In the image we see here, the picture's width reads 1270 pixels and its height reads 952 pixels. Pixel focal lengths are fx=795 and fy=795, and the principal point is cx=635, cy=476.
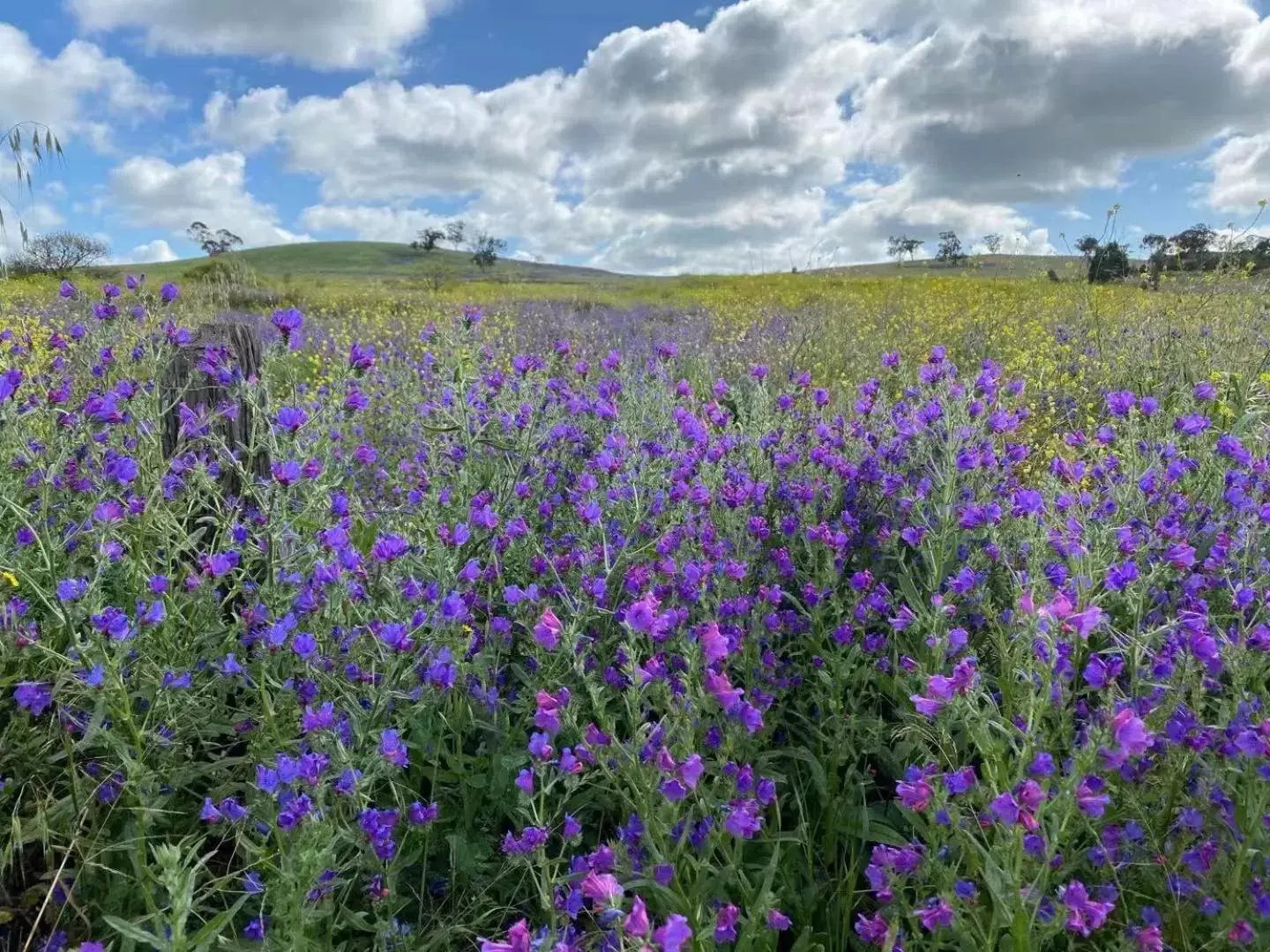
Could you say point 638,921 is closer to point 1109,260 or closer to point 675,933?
point 675,933

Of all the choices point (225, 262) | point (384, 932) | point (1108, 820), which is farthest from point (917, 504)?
point (225, 262)

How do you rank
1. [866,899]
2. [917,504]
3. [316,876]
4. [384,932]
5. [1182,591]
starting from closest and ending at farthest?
[316,876] → [384,932] → [866,899] → [1182,591] → [917,504]

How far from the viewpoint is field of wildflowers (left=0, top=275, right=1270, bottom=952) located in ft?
4.92

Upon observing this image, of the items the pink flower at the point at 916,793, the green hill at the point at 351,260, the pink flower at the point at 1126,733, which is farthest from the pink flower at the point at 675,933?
the green hill at the point at 351,260

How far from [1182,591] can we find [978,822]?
133 cm

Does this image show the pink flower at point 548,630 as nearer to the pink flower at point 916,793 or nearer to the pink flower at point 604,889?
the pink flower at point 604,889

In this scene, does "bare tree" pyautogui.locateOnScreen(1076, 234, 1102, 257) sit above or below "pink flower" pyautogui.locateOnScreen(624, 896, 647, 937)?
above

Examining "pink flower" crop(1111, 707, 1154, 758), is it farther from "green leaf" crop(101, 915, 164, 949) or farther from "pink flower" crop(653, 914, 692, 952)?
"green leaf" crop(101, 915, 164, 949)

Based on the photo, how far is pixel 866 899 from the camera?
1902 mm

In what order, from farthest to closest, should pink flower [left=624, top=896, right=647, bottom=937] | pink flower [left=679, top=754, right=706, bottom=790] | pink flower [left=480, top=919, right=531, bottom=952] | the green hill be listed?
the green hill, pink flower [left=679, top=754, right=706, bottom=790], pink flower [left=480, top=919, right=531, bottom=952], pink flower [left=624, top=896, right=647, bottom=937]

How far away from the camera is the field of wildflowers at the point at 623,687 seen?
1500mm

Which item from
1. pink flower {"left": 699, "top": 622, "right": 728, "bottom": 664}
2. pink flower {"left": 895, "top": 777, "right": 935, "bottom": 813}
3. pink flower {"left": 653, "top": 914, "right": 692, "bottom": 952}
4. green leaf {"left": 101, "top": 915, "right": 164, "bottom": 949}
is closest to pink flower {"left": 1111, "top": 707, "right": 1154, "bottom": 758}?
pink flower {"left": 895, "top": 777, "right": 935, "bottom": 813}

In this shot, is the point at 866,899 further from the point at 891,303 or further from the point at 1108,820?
the point at 891,303

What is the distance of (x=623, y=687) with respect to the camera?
85.6 inches
